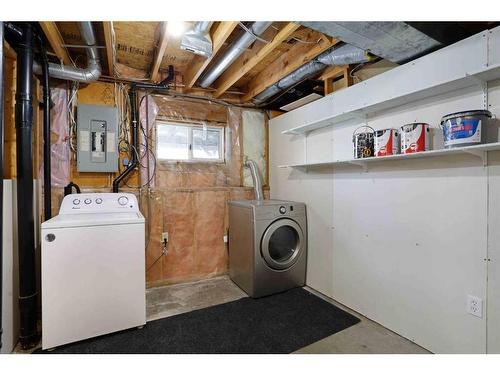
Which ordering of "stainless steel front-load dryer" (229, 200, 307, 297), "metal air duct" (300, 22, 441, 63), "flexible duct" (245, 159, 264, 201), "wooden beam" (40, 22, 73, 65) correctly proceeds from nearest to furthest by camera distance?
"metal air duct" (300, 22, 441, 63) < "wooden beam" (40, 22, 73, 65) < "stainless steel front-load dryer" (229, 200, 307, 297) < "flexible duct" (245, 159, 264, 201)

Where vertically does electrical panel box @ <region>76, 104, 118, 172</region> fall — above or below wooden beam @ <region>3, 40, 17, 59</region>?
below

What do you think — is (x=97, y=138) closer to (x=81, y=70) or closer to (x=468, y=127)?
(x=81, y=70)

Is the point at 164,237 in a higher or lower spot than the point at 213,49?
lower

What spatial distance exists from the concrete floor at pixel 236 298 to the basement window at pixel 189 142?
1450mm

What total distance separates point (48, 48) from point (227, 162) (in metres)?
1.97

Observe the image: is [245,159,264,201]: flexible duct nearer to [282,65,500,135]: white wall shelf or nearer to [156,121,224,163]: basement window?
[156,121,224,163]: basement window

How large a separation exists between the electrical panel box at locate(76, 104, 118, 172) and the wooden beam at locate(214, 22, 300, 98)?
1150mm

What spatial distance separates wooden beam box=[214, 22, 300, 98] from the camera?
1.74m

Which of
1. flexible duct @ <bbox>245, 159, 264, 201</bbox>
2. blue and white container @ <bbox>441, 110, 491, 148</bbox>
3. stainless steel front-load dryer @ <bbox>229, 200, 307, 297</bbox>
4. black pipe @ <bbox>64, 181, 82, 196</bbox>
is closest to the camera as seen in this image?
blue and white container @ <bbox>441, 110, 491, 148</bbox>

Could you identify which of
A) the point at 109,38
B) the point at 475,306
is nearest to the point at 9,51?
the point at 109,38

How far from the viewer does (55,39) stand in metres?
1.81

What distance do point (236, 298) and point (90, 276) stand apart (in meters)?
1.33

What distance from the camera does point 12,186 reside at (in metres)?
1.77

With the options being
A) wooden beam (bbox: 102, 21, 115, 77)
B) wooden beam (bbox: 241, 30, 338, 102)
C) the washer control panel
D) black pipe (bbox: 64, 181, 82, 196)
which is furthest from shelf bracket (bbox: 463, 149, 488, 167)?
black pipe (bbox: 64, 181, 82, 196)
